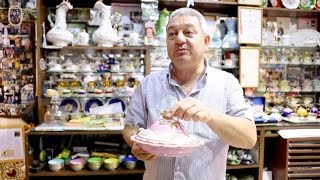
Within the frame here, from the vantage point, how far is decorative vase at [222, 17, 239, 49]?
2580 millimetres

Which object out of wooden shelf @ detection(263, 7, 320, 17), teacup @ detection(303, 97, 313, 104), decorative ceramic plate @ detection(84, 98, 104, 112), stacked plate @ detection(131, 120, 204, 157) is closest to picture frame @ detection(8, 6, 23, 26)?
decorative ceramic plate @ detection(84, 98, 104, 112)

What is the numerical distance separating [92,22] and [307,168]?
189 cm

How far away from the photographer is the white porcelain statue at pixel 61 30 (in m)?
2.29

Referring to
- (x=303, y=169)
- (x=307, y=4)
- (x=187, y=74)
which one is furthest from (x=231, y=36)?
(x=187, y=74)

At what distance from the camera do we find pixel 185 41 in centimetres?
113

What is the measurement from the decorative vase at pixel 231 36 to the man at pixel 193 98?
140 centimetres

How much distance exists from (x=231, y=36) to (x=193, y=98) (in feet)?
5.29

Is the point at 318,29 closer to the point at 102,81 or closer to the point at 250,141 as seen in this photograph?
the point at 102,81

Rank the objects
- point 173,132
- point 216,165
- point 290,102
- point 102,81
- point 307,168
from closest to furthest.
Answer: point 173,132, point 216,165, point 307,168, point 102,81, point 290,102

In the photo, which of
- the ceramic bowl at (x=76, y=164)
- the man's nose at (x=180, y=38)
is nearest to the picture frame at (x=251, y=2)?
the man's nose at (x=180, y=38)

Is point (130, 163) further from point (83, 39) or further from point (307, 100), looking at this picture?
point (307, 100)

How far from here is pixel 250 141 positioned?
3.68ft

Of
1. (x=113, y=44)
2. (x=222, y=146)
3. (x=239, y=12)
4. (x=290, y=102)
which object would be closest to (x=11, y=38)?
(x=113, y=44)

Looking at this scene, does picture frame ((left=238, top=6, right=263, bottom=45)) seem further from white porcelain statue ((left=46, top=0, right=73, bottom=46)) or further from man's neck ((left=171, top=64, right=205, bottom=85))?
man's neck ((left=171, top=64, right=205, bottom=85))
